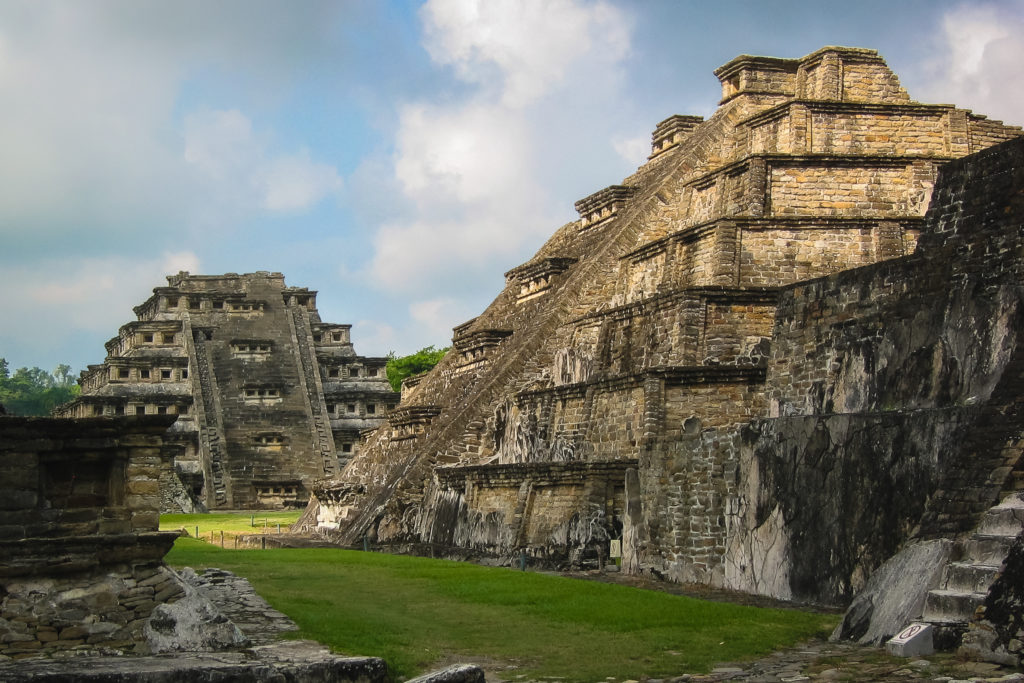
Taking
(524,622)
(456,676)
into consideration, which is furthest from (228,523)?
(456,676)

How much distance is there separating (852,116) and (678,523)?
35.5 ft

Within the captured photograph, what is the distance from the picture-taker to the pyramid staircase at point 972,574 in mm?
9469

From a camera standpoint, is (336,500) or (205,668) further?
(336,500)

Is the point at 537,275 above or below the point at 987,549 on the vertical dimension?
above

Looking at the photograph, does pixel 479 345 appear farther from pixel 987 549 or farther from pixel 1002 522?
pixel 987 549

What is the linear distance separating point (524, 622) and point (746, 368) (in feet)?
25.6

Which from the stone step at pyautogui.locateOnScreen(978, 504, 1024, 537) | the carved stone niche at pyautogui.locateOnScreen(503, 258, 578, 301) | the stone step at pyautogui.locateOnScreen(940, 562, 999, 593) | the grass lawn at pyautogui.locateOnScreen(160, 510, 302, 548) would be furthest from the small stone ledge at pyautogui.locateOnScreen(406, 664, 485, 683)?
the carved stone niche at pyautogui.locateOnScreen(503, 258, 578, 301)

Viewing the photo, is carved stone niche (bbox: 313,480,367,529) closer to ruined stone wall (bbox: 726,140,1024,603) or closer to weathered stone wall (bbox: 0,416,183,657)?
ruined stone wall (bbox: 726,140,1024,603)

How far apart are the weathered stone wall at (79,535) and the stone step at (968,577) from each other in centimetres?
623

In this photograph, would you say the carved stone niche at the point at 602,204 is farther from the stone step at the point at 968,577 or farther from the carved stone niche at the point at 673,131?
the stone step at the point at 968,577

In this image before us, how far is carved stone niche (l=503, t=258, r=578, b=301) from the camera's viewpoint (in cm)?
2833

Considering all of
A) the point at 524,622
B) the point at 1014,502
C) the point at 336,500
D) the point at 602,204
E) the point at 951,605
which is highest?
the point at 602,204

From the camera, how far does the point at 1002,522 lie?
9.97 metres

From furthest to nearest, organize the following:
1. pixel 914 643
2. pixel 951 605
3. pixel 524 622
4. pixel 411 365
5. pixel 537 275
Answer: pixel 411 365 → pixel 537 275 → pixel 524 622 → pixel 951 605 → pixel 914 643
